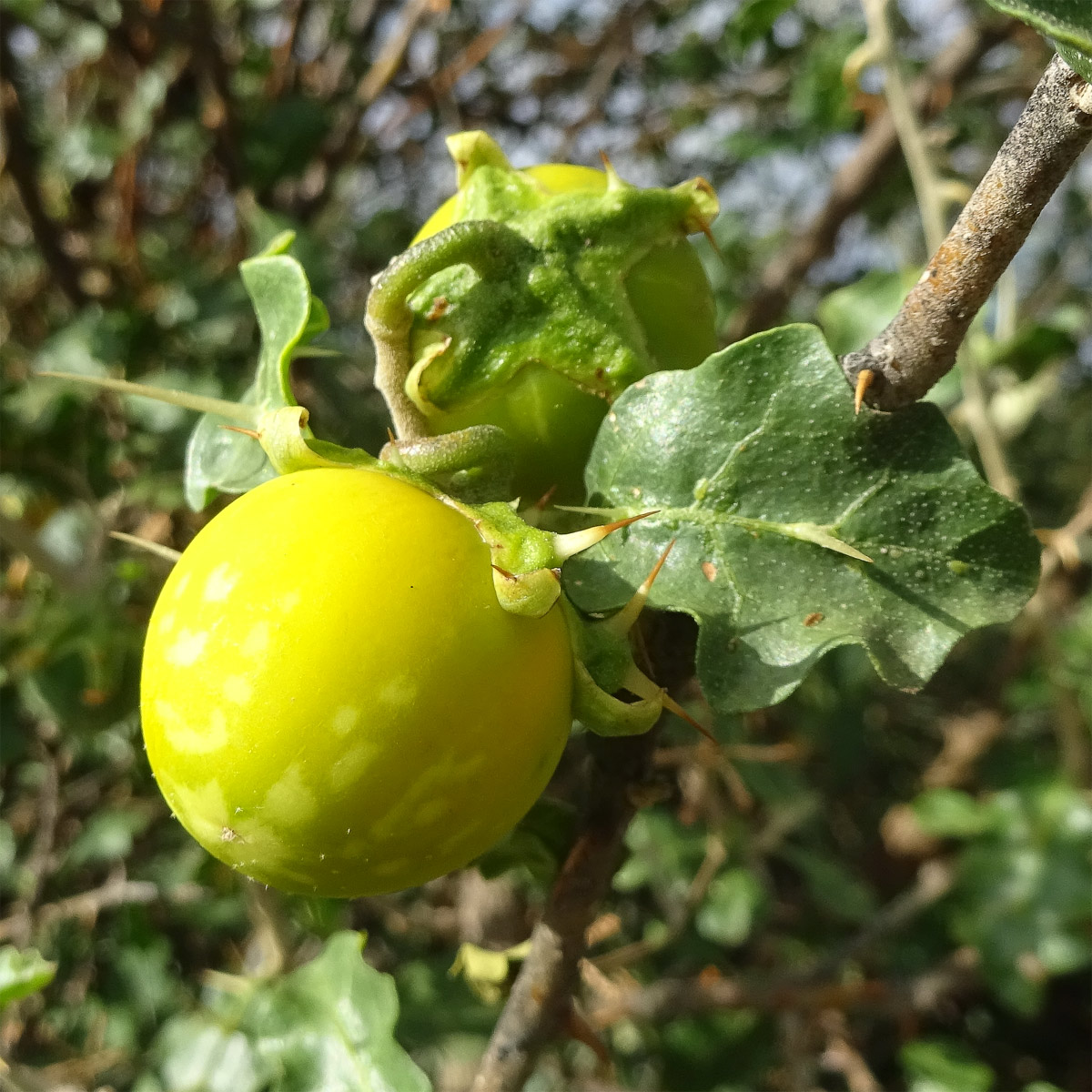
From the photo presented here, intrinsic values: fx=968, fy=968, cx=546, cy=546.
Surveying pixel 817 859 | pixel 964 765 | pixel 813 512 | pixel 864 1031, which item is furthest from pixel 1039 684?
pixel 813 512

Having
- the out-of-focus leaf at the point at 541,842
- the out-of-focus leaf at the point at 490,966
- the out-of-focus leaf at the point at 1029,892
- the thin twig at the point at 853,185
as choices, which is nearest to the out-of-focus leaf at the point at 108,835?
the out-of-focus leaf at the point at 490,966

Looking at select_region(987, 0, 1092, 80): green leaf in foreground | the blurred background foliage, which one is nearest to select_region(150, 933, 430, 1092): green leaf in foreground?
the blurred background foliage

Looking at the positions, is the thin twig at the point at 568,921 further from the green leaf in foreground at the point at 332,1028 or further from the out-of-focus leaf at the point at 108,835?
the out-of-focus leaf at the point at 108,835

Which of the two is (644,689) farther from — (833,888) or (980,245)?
(833,888)

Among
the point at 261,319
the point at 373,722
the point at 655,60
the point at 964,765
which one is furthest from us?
the point at 655,60

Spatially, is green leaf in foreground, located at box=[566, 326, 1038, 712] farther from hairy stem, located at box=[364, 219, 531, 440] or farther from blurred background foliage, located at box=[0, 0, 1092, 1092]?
blurred background foliage, located at box=[0, 0, 1092, 1092]

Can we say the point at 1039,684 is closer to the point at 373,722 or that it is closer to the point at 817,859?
the point at 817,859
